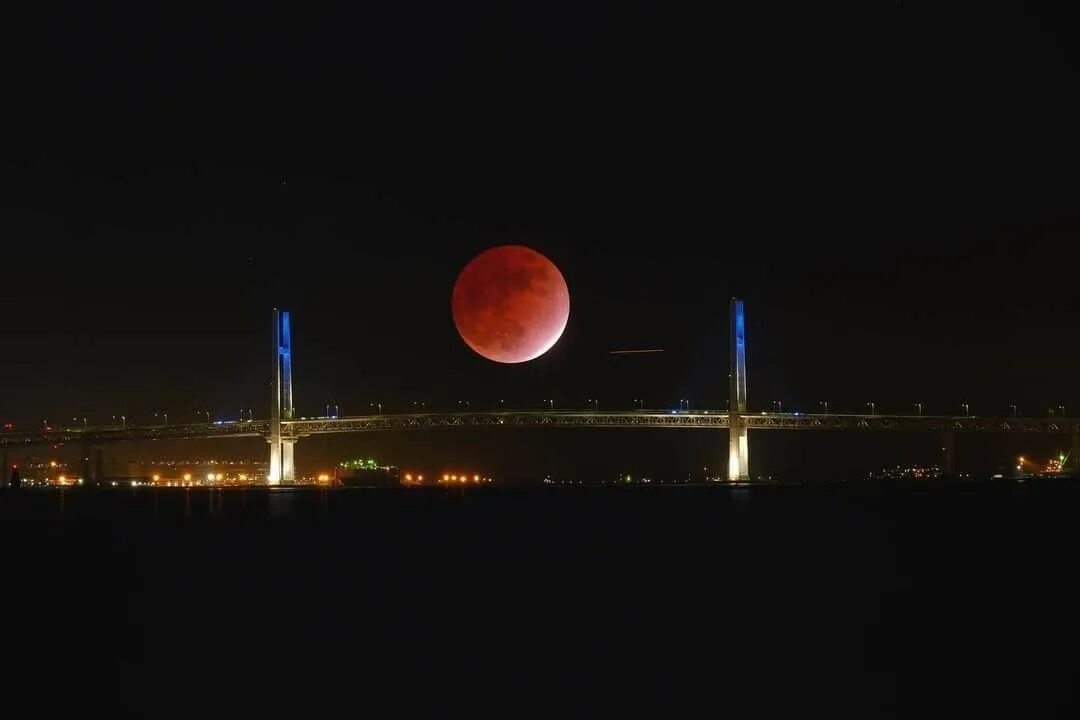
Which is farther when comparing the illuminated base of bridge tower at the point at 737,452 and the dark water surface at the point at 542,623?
the illuminated base of bridge tower at the point at 737,452

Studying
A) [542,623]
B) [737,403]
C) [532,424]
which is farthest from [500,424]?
[542,623]

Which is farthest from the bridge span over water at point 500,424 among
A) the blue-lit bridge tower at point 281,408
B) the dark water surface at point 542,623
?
the dark water surface at point 542,623

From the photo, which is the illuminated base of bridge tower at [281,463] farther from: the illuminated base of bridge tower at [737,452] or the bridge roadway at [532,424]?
the illuminated base of bridge tower at [737,452]

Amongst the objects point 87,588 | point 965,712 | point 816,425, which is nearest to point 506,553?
point 87,588

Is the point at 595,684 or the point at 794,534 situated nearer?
the point at 595,684

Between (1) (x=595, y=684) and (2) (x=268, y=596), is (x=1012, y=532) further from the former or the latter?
(1) (x=595, y=684)
